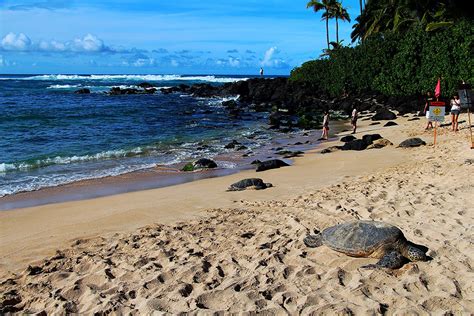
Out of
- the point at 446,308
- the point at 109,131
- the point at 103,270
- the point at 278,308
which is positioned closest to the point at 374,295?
the point at 446,308

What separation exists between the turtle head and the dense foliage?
65.5ft

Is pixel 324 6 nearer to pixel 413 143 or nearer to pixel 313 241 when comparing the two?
pixel 413 143

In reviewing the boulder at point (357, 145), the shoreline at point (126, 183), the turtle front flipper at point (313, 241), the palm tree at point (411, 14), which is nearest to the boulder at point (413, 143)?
the boulder at point (357, 145)

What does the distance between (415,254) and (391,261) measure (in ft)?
1.37

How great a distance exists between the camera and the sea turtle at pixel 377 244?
576 cm

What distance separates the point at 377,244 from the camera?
19.6ft

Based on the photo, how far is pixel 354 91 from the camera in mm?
38406

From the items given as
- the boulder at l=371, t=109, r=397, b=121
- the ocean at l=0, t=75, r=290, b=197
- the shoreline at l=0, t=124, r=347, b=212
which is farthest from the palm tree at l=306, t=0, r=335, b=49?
the shoreline at l=0, t=124, r=347, b=212

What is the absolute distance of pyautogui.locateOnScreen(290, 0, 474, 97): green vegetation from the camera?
24.1m

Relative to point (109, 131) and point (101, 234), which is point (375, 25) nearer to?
point (109, 131)

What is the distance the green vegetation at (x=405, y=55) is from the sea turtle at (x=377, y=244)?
65.2ft

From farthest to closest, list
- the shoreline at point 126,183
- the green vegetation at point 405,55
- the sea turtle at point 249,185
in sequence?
the green vegetation at point 405,55
the shoreline at point 126,183
the sea turtle at point 249,185

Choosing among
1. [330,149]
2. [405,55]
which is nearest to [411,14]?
[405,55]

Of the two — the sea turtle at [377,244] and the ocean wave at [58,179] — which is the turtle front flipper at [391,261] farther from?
the ocean wave at [58,179]
